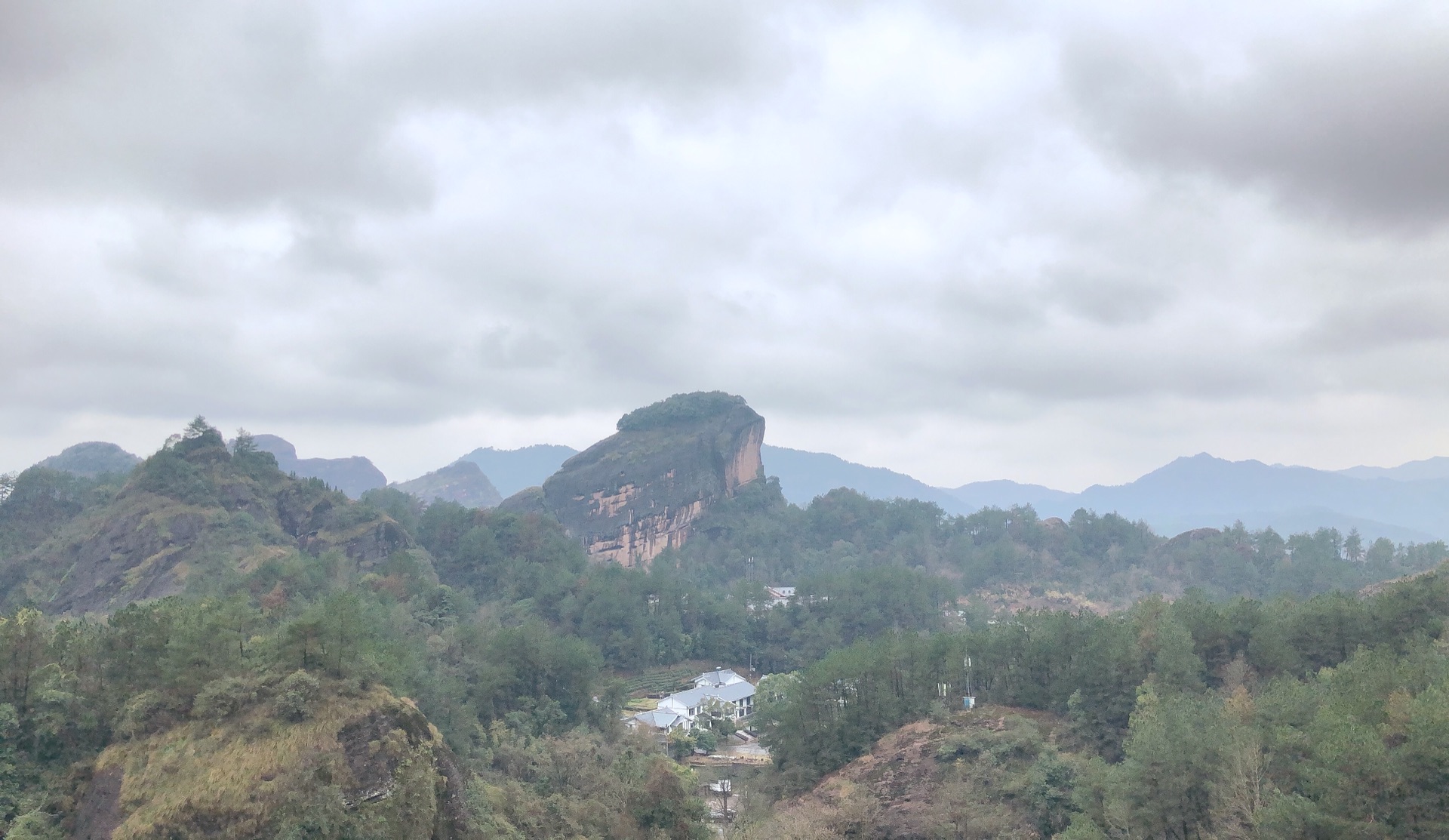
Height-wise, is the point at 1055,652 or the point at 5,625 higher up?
the point at 5,625

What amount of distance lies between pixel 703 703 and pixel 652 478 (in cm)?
5788

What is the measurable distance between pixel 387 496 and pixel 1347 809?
7673 centimetres

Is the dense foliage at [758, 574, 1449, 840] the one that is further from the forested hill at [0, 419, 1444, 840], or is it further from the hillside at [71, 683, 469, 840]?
the hillside at [71, 683, 469, 840]

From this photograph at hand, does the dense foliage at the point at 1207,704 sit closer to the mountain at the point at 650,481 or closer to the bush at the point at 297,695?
the bush at the point at 297,695

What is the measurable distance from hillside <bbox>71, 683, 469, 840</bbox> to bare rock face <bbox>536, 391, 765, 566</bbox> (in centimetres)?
7986

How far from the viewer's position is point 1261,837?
58.9 feet

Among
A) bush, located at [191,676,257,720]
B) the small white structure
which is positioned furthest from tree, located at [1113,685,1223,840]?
the small white structure

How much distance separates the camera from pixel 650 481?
106625 mm

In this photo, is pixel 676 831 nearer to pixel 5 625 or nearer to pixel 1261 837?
pixel 1261 837

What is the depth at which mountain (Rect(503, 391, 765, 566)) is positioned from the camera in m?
105

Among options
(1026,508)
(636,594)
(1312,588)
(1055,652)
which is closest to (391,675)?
(1055,652)

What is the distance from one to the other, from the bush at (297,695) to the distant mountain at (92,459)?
11312 centimetres

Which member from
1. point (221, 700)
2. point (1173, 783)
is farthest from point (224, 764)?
point (1173, 783)

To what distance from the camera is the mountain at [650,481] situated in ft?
346
